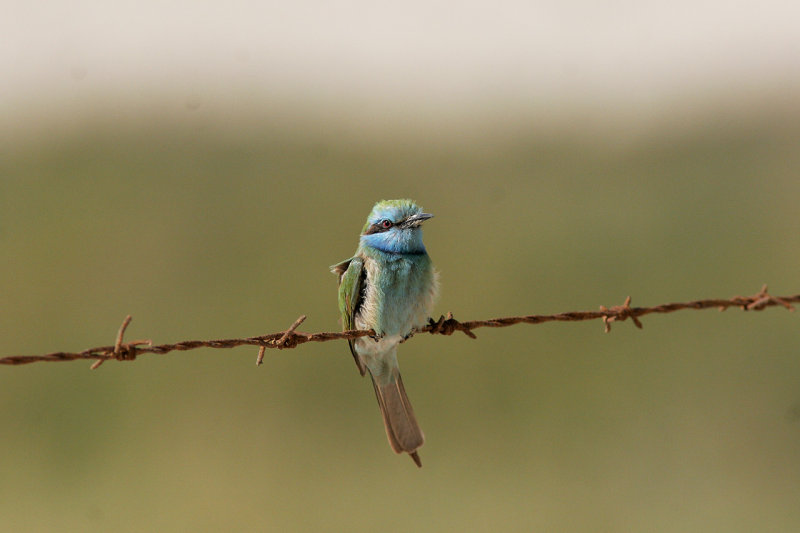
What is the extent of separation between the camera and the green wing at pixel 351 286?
20.5 feet

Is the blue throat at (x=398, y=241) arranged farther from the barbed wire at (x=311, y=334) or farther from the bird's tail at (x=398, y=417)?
the barbed wire at (x=311, y=334)

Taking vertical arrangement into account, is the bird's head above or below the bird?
above

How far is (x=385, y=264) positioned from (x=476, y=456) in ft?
32.3

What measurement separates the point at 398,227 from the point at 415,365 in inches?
443

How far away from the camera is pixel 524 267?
20484 millimetres

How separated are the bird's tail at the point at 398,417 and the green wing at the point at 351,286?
39 centimetres

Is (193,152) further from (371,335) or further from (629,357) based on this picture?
(371,335)

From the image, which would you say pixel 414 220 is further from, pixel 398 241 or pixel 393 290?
pixel 393 290

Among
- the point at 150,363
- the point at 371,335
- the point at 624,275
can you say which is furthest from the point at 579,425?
the point at 371,335

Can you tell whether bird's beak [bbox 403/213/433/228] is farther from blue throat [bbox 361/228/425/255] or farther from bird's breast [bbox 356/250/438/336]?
bird's breast [bbox 356/250/438/336]

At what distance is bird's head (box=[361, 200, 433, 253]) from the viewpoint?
243 inches

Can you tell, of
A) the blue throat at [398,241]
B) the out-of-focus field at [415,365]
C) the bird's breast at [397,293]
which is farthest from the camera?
the out-of-focus field at [415,365]

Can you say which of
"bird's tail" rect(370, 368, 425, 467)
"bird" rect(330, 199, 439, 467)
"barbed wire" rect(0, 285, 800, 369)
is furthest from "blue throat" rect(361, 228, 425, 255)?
"barbed wire" rect(0, 285, 800, 369)

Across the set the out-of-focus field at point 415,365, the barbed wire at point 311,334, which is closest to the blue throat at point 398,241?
the barbed wire at point 311,334
